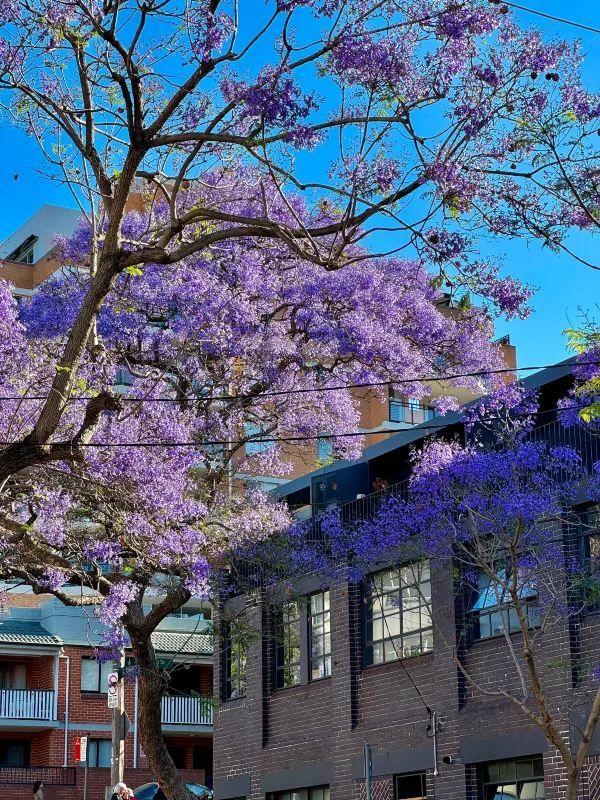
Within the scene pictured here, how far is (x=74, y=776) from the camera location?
45.4 meters

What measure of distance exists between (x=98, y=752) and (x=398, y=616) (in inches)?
969

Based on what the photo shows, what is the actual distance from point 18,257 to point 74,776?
21947mm

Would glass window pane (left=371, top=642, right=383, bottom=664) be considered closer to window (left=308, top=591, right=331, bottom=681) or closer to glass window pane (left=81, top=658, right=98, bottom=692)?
window (left=308, top=591, right=331, bottom=681)

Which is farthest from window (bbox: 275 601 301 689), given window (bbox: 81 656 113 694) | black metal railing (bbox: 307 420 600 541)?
window (bbox: 81 656 113 694)

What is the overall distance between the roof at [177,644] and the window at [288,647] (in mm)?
18391

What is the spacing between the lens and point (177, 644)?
163 ft

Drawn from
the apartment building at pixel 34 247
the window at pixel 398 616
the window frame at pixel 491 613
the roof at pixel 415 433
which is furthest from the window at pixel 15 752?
the window frame at pixel 491 613

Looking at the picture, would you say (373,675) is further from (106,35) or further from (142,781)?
(142,781)

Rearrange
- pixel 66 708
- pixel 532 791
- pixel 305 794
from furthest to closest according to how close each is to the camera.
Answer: pixel 66 708
pixel 305 794
pixel 532 791

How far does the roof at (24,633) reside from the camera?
4700cm

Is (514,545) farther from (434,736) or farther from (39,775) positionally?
(39,775)

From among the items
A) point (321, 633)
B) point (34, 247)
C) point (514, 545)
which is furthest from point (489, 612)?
point (34, 247)

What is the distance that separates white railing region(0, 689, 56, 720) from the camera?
1822 inches

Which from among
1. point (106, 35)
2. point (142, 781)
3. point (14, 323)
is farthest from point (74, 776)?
point (106, 35)
